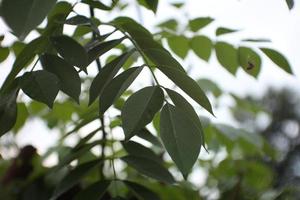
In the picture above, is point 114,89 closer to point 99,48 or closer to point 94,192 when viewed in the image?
point 99,48

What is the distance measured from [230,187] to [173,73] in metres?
0.68

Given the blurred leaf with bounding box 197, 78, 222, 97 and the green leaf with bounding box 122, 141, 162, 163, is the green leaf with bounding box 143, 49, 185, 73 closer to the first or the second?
the green leaf with bounding box 122, 141, 162, 163

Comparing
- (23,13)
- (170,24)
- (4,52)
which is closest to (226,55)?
(170,24)

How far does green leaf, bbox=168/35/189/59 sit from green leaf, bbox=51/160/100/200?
44 centimetres

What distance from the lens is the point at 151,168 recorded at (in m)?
0.85

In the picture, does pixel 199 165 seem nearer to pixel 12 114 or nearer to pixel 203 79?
pixel 203 79

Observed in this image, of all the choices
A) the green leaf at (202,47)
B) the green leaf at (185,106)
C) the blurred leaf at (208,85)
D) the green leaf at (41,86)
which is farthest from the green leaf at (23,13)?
the blurred leaf at (208,85)

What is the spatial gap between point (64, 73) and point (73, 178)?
0.29 m

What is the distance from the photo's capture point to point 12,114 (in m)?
0.71

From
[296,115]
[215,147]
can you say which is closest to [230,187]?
[215,147]

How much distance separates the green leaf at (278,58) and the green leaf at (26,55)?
51 cm

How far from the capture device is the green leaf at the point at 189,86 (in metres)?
0.67

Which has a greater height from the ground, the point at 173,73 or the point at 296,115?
the point at 173,73

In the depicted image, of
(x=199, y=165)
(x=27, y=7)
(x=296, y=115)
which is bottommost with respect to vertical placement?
(x=296, y=115)
